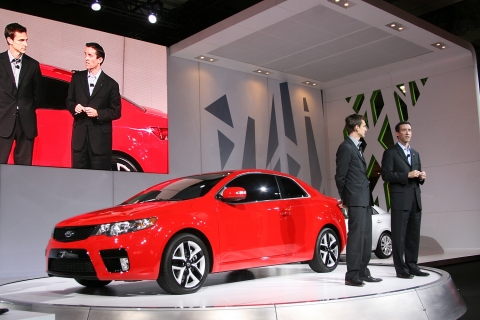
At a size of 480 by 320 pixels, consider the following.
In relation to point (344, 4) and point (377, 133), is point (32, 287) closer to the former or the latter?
point (344, 4)

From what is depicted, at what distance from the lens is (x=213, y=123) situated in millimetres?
12492

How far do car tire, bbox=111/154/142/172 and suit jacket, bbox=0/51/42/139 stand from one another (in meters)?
1.63

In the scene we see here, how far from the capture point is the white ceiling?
995 cm

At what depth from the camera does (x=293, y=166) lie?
1422 centimetres

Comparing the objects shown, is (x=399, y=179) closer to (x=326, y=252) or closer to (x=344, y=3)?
(x=326, y=252)

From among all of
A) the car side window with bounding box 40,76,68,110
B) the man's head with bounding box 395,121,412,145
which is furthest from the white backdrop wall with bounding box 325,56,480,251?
the car side window with bounding box 40,76,68,110

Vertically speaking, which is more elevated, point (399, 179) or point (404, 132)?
point (404, 132)

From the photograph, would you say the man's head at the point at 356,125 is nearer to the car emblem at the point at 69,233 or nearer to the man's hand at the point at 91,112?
the car emblem at the point at 69,233

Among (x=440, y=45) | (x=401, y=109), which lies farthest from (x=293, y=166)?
(x=440, y=45)

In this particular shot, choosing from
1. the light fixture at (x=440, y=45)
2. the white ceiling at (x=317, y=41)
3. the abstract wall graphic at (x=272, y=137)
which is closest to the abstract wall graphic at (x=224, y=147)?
the abstract wall graphic at (x=272, y=137)

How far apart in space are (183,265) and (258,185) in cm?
152

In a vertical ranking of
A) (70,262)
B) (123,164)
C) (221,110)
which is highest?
(221,110)

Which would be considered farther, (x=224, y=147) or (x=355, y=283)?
(x=224, y=147)

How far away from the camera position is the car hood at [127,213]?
481 cm
